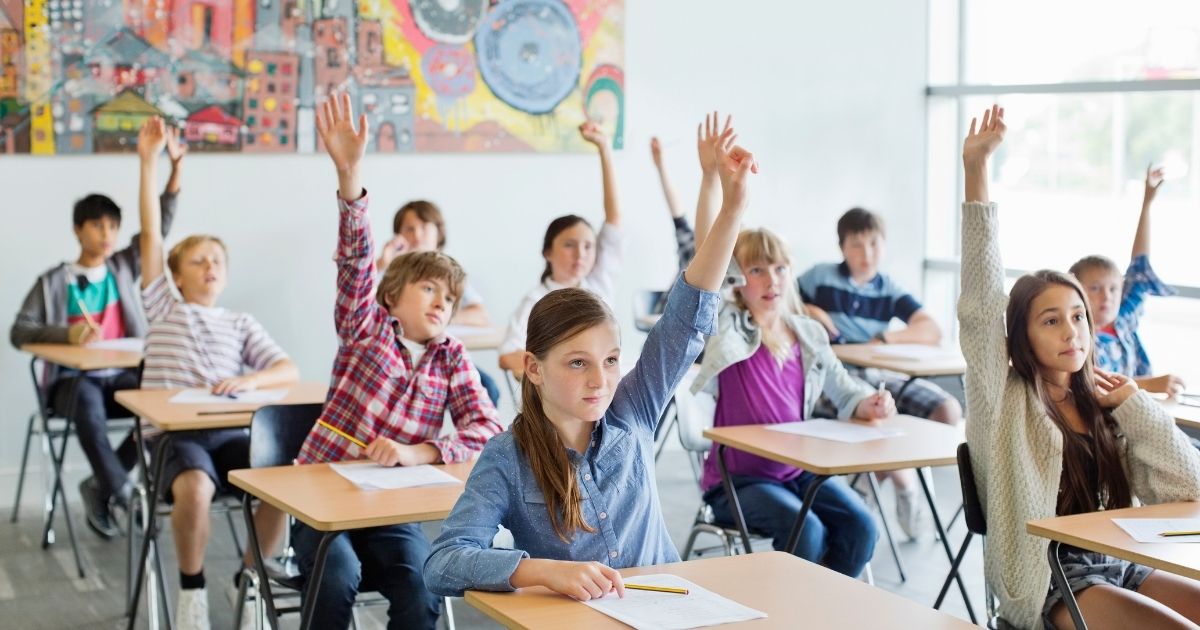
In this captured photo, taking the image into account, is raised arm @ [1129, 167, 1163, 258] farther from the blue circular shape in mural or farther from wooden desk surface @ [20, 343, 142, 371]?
wooden desk surface @ [20, 343, 142, 371]

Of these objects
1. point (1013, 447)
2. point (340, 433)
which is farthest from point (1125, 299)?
point (340, 433)

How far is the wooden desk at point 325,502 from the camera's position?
2.50 metres

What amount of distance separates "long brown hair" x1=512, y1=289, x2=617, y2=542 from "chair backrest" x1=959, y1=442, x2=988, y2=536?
95 cm

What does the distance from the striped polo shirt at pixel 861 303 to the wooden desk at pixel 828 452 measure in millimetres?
1881

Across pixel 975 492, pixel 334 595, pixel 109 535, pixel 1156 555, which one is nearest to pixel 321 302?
pixel 109 535

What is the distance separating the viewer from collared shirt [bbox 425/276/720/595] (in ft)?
7.16

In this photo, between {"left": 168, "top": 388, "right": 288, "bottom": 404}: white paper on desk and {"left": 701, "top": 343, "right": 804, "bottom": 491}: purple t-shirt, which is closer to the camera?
{"left": 701, "top": 343, "right": 804, "bottom": 491}: purple t-shirt

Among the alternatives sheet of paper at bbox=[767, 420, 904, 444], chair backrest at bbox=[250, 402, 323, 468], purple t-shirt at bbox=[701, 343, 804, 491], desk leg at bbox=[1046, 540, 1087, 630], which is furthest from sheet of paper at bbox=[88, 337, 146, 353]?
desk leg at bbox=[1046, 540, 1087, 630]

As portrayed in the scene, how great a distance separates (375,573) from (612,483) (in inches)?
35.0

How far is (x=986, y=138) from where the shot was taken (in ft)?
9.23

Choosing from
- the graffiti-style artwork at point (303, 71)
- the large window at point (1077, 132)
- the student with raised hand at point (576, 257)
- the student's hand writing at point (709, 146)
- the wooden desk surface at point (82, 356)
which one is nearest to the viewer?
the student's hand writing at point (709, 146)

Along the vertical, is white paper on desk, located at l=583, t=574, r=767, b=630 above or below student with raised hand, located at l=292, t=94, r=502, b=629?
below

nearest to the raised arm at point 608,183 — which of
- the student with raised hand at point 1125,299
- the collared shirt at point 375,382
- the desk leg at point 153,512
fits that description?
the student with raised hand at point 1125,299

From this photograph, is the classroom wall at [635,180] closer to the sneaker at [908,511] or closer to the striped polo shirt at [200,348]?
the striped polo shirt at [200,348]
